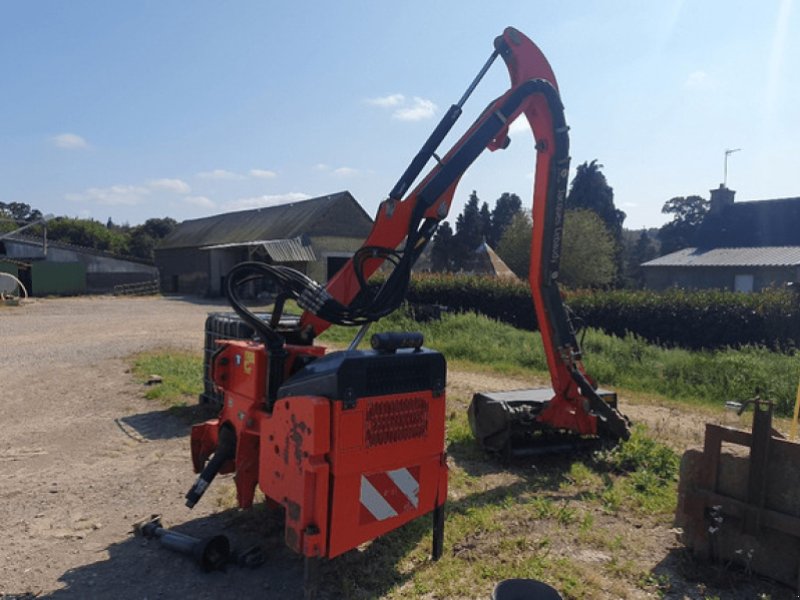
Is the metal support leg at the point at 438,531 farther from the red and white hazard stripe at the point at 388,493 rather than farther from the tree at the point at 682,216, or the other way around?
the tree at the point at 682,216

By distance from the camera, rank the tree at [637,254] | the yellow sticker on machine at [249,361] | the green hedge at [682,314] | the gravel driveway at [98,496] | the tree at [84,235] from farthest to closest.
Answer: the tree at [84,235]
the tree at [637,254]
the green hedge at [682,314]
the yellow sticker on machine at [249,361]
the gravel driveway at [98,496]

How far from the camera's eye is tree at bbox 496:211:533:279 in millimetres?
39925

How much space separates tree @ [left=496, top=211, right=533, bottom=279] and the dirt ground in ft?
98.2

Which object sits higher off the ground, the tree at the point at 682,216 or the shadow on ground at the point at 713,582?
the tree at the point at 682,216

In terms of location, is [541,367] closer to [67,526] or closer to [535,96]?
[535,96]

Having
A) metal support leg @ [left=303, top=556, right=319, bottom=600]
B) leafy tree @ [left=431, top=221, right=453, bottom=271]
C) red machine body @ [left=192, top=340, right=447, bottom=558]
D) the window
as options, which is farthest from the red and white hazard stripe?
leafy tree @ [left=431, top=221, right=453, bottom=271]

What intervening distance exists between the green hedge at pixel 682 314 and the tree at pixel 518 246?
20.4 meters

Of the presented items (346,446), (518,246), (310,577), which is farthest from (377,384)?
(518,246)

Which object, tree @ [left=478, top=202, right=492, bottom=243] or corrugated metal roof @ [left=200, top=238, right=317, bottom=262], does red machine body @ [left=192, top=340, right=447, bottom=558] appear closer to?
corrugated metal roof @ [left=200, top=238, right=317, bottom=262]

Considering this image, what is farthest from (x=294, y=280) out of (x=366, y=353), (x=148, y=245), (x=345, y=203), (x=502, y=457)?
(x=148, y=245)

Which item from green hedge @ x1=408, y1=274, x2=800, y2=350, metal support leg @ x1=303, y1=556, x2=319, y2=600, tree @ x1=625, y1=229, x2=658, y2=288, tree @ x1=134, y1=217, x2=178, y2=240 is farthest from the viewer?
tree @ x1=134, y1=217, x2=178, y2=240

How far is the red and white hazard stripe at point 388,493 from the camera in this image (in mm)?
3375

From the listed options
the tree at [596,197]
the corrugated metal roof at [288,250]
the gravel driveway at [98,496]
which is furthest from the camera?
the tree at [596,197]

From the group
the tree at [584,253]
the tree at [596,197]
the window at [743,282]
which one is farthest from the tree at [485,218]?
the window at [743,282]
